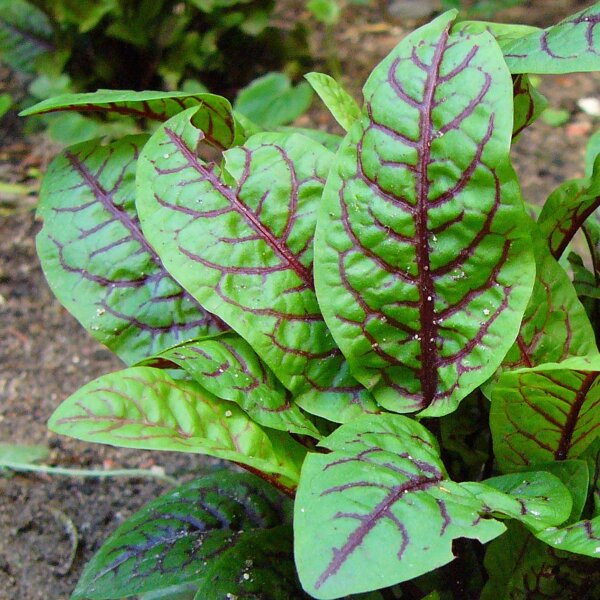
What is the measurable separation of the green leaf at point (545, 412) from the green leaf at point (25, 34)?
7.29 ft

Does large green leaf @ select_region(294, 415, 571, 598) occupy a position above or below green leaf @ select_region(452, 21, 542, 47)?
below

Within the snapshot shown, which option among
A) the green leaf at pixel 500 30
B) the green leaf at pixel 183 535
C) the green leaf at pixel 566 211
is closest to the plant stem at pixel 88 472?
the green leaf at pixel 183 535

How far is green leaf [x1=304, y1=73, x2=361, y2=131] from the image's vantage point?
4.29 feet

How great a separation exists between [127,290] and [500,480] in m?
0.67

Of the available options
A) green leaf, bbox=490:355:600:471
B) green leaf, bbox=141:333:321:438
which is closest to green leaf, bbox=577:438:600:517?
green leaf, bbox=490:355:600:471

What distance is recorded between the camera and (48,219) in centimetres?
144

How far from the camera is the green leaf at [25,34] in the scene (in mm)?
2787

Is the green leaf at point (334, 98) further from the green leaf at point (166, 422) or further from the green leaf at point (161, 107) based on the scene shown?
the green leaf at point (166, 422)

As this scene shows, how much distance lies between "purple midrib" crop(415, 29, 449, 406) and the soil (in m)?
0.69

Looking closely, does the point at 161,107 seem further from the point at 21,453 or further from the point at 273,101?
the point at 273,101

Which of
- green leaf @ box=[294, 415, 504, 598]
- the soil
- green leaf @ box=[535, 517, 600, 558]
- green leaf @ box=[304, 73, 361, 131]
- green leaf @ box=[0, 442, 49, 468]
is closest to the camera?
green leaf @ box=[294, 415, 504, 598]

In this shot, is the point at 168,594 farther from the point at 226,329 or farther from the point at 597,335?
the point at 597,335

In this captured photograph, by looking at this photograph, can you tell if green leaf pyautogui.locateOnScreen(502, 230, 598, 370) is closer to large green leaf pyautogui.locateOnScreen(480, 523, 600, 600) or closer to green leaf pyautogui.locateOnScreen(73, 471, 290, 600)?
large green leaf pyautogui.locateOnScreen(480, 523, 600, 600)

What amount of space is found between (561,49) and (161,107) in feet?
2.07
